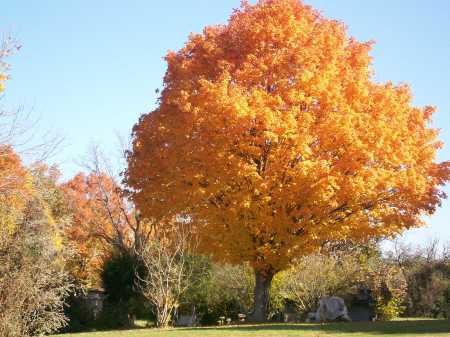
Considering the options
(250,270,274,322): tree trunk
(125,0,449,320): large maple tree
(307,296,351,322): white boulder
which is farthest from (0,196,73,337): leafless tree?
(307,296,351,322): white boulder

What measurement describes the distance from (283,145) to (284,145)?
0.04 metres

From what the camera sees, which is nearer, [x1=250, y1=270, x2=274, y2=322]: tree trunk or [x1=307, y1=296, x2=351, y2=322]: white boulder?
[x1=307, y1=296, x2=351, y2=322]: white boulder

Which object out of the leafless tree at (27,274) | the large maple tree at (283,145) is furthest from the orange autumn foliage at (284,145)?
the leafless tree at (27,274)

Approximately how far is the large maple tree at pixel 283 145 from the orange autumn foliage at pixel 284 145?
0.14ft

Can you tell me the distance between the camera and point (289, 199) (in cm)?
1992

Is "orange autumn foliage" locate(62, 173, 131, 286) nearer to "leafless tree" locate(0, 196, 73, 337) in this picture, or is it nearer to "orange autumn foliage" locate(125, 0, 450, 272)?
"orange autumn foliage" locate(125, 0, 450, 272)

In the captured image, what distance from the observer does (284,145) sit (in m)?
19.8

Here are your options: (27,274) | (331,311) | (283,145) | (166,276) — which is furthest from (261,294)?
(27,274)

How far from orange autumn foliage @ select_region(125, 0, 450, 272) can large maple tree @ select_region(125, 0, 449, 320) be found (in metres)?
0.04

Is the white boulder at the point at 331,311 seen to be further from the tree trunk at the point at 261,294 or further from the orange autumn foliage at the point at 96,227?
the orange autumn foliage at the point at 96,227

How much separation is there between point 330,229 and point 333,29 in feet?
26.1

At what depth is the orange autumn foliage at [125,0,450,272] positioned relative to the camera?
19641 mm

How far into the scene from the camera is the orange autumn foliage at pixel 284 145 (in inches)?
773

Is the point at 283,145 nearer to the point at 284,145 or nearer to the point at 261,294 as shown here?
the point at 284,145
